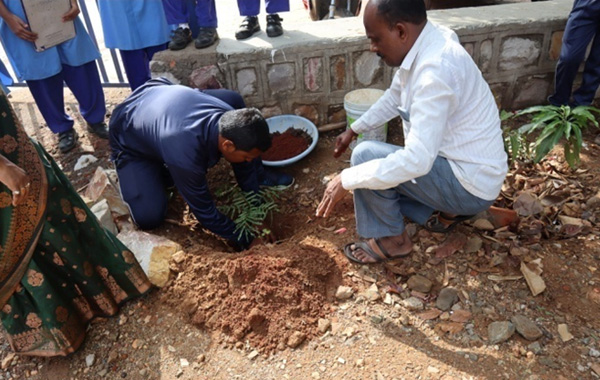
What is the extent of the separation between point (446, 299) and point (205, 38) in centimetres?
266

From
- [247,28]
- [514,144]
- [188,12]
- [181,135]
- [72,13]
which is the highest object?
[72,13]

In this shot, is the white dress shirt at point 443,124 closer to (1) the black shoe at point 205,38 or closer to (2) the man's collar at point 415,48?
(2) the man's collar at point 415,48

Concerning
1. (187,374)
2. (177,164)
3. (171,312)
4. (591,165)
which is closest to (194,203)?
(177,164)

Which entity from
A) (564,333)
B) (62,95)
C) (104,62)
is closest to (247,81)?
(62,95)

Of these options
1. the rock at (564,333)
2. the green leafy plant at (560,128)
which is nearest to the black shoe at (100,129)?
the green leafy plant at (560,128)

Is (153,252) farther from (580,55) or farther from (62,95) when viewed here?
(580,55)

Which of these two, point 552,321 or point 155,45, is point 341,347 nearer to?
point 552,321

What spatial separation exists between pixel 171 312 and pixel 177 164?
0.82m

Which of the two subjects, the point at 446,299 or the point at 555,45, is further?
the point at 555,45

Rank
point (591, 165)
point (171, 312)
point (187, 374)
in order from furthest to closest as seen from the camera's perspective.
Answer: point (591, 165) → point (171, 312) → point (187, 374)

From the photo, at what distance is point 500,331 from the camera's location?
6.72 feet

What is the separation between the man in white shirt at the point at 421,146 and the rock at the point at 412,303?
27 centimetres

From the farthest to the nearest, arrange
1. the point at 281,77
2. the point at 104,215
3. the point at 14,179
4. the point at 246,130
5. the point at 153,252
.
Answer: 1. the point at 281,77
2. the point at 104,215
3. the point at 153,252
4. the point at 246,130
5. the point at 14,179

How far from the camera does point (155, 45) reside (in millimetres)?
3928
